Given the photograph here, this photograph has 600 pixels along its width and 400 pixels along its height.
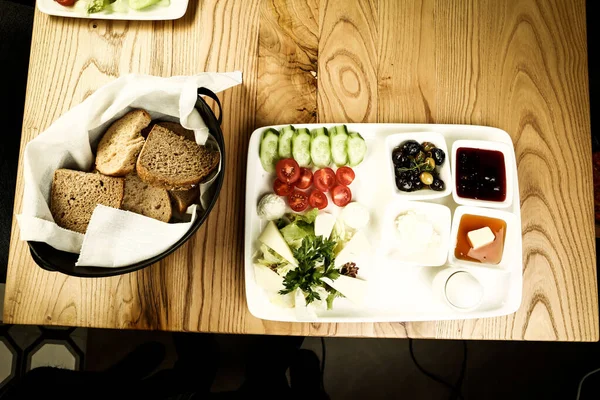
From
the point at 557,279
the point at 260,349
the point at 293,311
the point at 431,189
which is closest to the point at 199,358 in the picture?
the point at 260,349

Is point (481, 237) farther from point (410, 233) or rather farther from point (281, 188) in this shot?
point (281, 188)

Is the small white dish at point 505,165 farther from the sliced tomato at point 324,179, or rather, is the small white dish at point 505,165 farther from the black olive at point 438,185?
the sliced tomato at point 324,179

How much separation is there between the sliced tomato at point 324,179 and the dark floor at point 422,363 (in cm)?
139

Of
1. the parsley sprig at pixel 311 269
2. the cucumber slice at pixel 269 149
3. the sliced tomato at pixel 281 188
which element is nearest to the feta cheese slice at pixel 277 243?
the parsley sprig at pixel 311 269

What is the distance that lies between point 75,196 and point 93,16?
2.33 ft

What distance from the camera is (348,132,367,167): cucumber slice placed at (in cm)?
151

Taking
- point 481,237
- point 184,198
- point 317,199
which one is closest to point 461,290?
point 481,237

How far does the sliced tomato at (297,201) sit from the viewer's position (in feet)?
4.95

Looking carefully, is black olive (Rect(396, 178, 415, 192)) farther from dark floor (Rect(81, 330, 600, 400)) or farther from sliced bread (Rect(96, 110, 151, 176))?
dark floor (Rect(81, 330, 600, 400))

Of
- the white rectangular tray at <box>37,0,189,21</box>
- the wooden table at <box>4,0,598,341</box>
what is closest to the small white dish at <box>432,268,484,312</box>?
the wooden table at <box>4,0,598,341</box>

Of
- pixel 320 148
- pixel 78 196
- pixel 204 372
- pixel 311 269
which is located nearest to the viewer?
pixel 78 196

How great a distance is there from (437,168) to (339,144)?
1.17ft

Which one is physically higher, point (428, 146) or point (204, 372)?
point (428, 146)

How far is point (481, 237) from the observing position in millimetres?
1472
